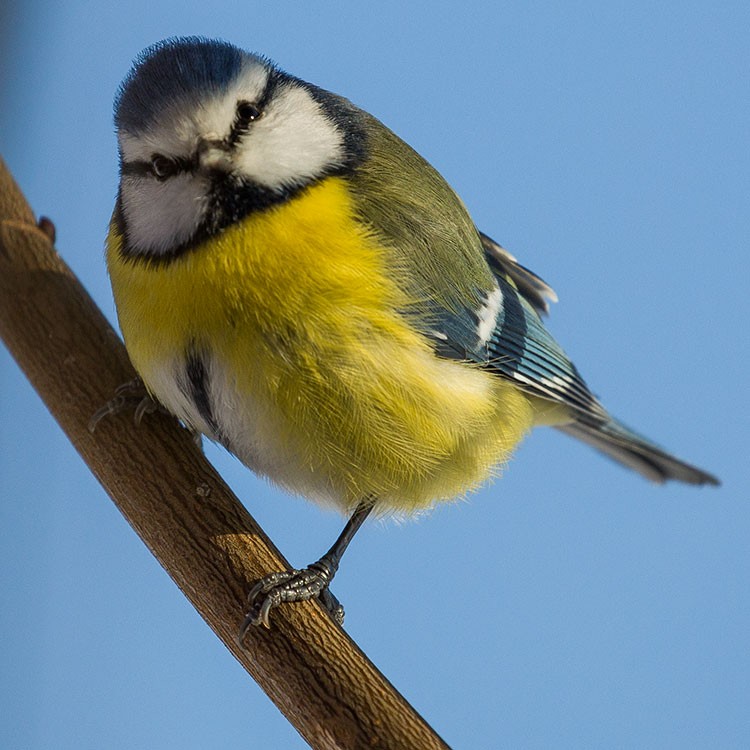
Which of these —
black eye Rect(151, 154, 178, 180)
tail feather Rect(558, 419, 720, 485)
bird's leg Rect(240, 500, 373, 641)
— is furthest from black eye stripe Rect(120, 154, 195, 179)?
tail feather Rect(558, 419, 720, 485)

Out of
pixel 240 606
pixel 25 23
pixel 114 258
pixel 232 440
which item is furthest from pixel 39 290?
pixel 25 23

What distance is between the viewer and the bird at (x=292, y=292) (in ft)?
2.61

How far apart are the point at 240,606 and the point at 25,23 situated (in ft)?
4.00

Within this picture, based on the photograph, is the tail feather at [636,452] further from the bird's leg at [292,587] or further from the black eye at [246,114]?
the black eye at [246,114]

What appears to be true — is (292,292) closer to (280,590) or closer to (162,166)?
(162,166)

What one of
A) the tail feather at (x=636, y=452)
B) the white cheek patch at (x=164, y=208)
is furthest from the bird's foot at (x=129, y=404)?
the tail feather at (x=636, y=452)

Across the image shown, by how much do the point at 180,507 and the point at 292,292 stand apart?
0.75 ft

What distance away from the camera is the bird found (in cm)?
80

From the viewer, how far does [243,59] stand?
0.82m

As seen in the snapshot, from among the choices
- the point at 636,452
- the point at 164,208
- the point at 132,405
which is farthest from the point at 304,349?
the point at 636,452

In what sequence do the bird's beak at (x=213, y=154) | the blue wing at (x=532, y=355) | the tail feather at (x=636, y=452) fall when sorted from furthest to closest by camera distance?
1. the tail feather at (x=636, y=452)
2. the blue wing at (x=532, y=355)
3. the bird's beak at (x=213, y=154)

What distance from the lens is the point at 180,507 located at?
0.90 meters

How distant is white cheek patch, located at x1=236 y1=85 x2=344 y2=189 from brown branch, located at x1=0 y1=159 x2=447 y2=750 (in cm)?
28

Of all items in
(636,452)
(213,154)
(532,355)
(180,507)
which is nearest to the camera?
(213,154)
